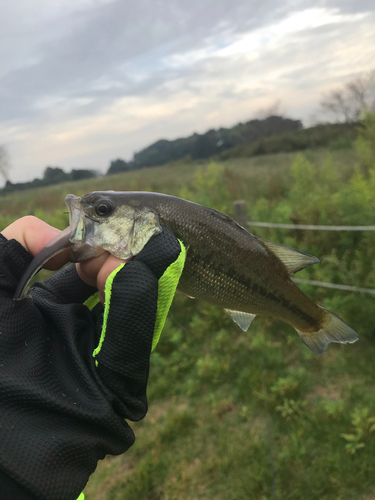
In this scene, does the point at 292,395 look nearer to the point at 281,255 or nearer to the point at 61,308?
the point at 281,255

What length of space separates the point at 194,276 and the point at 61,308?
748 millimetres

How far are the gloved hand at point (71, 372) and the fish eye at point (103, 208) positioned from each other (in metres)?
0.32

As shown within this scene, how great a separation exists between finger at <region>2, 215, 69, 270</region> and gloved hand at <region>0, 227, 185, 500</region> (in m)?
0.08

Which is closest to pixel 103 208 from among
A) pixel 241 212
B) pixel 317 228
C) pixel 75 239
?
pixel 75 239

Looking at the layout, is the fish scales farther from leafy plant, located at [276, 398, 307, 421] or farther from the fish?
leafy plant, located at [276, 398, 307, 421]

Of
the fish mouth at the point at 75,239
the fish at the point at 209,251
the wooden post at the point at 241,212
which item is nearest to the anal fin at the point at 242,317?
the fish at the point at 209,251

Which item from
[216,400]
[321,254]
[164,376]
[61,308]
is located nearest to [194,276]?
[61,308]

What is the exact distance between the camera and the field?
9.44ft

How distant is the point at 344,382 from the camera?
3.67m

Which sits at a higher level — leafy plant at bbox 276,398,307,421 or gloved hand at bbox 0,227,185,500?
gloved hand at bbox 0,227,185,500

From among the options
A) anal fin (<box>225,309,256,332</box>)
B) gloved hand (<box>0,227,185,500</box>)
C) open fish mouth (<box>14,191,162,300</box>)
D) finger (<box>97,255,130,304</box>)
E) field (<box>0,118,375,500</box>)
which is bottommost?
field (<box>0,118,375,500</box>)

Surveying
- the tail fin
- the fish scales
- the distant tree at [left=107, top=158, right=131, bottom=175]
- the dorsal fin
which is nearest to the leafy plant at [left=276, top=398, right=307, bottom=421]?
the tail fin

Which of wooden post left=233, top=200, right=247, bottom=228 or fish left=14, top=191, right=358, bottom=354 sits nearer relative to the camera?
fish left=14, top=191, right=358, bottom=354

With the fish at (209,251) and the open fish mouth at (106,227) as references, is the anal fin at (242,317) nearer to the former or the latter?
the fish at (209,251)
